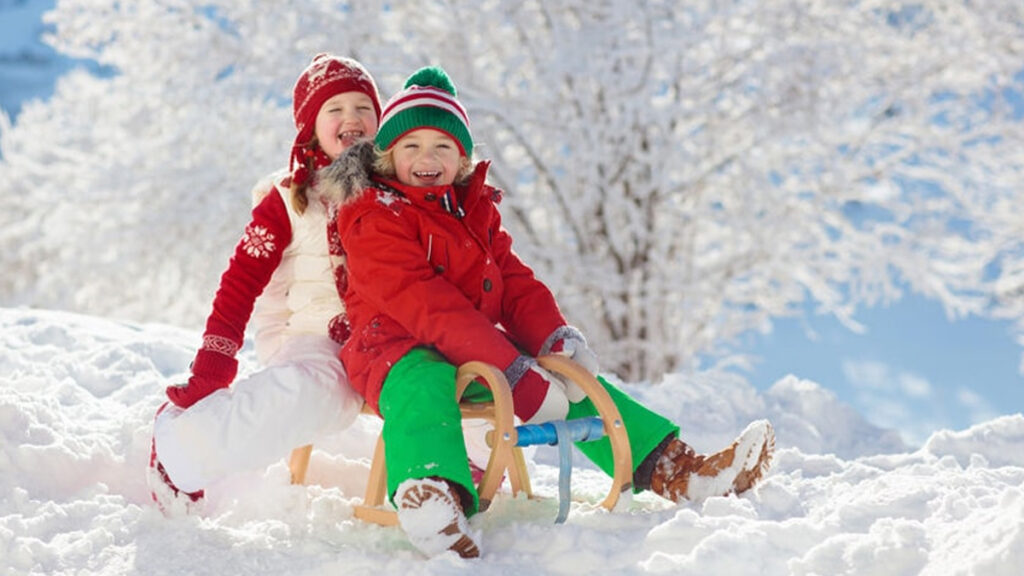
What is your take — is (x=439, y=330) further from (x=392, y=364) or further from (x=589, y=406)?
(x=589, y=406)

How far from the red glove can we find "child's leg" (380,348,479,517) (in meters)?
0.59

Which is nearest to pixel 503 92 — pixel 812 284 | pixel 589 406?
pixel 812 284

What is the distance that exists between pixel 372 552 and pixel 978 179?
297 inches

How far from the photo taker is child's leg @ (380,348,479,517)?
217 cm

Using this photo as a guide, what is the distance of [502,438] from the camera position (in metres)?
2.22

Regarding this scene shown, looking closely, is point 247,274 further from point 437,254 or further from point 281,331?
point 437,254

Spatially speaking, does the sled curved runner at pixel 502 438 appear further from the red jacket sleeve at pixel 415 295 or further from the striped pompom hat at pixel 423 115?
the striped pompom hat at pixel 423 115

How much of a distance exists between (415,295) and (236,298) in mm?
679

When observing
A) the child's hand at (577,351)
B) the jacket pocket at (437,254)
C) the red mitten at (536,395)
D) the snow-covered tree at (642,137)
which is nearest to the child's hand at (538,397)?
the red mitten at (536,395)

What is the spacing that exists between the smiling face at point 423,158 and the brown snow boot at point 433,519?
0.87 metres

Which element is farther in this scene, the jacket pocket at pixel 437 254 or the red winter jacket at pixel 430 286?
the jacket pocket at pixel 437 254

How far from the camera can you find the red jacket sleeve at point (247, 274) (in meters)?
2.74

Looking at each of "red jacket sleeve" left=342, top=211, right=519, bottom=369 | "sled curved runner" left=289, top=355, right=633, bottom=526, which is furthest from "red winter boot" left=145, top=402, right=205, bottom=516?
"red jacket sleeve" left=342, top=211, right=519, bottom=369

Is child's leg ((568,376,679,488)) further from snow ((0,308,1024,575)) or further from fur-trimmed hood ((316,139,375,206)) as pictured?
fur-trimmed hood ((316,139,375,206))
